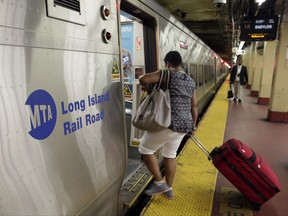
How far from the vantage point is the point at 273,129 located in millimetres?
6152

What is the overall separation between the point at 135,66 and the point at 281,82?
4.84 meters

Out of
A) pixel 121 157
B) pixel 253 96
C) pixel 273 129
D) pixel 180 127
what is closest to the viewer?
pixel 121 157

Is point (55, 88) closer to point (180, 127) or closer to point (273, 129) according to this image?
point (180, 127)

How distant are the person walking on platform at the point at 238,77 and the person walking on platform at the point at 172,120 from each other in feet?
25.6

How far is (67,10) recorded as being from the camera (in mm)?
1537

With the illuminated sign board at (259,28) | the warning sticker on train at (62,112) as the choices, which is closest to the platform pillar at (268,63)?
the illuminated sign board at (259,28)

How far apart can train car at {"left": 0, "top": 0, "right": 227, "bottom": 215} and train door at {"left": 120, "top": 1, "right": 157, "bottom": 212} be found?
0.43m

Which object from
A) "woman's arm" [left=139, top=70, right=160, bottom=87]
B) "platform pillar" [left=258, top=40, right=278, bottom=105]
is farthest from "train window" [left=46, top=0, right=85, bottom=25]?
"platform pillar" [left=258, top=40, right=278, bottom=105]

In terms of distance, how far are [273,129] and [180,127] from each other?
15.0 feet

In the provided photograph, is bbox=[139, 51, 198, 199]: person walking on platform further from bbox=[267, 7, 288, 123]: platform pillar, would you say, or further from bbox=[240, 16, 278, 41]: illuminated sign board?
bbox=[240, 16, 278, 41]: illuminated sign board

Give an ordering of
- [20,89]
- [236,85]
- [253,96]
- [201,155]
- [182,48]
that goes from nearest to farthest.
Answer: [20,89] → [201,155] → [182,48] → [236,85] → [253,96]

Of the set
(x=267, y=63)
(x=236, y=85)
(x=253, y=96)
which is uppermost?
(x=267, y=63)

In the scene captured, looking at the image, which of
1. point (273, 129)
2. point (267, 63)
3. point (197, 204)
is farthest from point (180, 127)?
point (267, 63)

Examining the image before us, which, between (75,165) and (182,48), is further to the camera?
(182,48)
